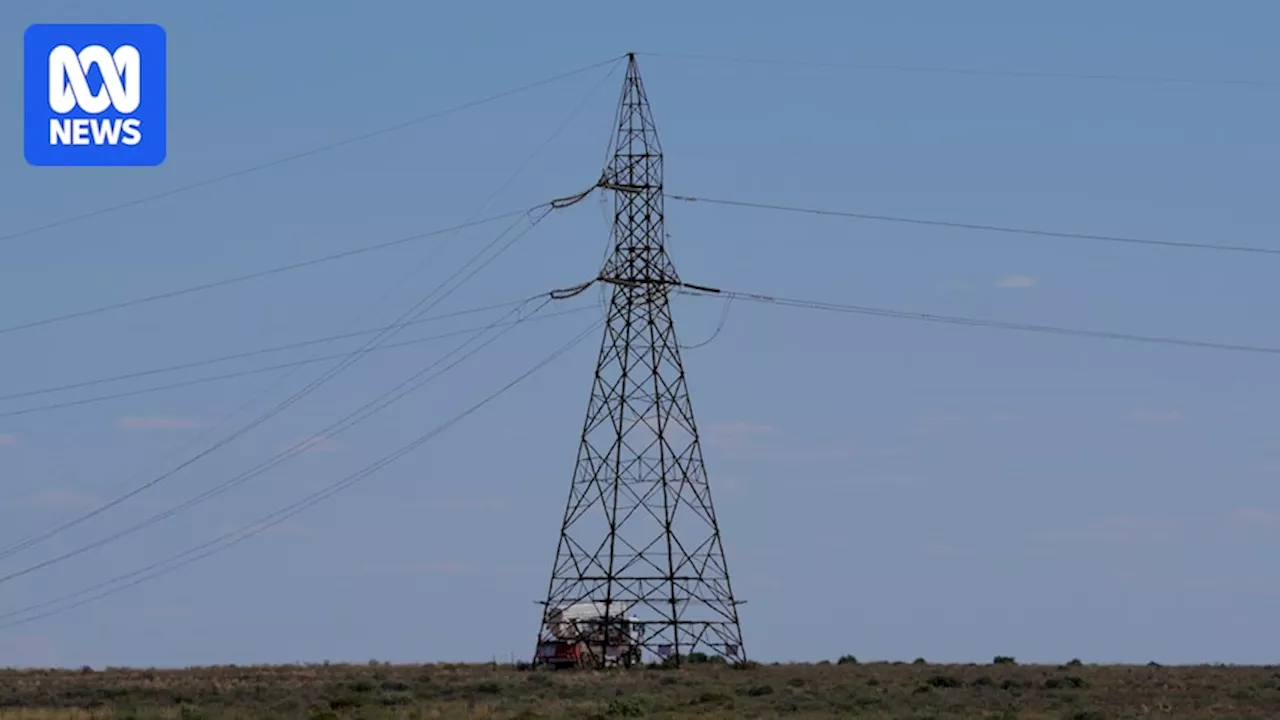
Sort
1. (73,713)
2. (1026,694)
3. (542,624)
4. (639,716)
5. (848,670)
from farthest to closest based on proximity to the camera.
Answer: (848,670)
(542,624)
(1026,694)
(73,713)
(639,716)

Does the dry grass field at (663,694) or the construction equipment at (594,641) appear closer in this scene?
the dry grass field at (663,694)

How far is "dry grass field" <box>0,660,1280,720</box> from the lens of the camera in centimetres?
5669

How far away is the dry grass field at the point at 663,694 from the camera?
56.7 meters

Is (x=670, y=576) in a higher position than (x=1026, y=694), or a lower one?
higher

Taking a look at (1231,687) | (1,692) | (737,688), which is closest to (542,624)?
(737,688)

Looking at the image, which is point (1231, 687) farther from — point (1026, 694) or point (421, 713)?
point (421, 713)

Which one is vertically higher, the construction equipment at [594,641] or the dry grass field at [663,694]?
the construction equipment at [594,641]

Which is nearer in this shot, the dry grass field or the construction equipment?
the dry grass field

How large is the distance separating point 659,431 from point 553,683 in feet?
34.0

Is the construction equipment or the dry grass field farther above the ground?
the construction equipment

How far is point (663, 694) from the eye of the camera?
207 ft

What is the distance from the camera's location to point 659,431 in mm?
74750

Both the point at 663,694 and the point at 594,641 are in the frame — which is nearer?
the point at 663,694

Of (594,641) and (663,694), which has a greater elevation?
(594,641)
